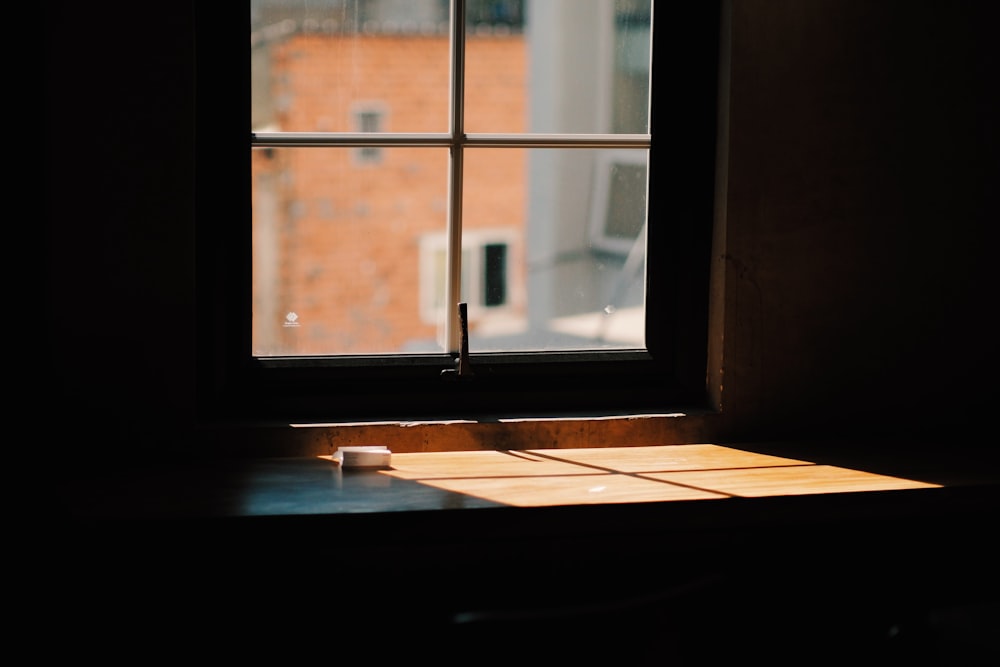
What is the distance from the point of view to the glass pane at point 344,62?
6.59 ft

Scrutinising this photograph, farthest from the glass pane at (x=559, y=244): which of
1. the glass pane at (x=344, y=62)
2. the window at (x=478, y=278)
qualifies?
the glass pane at (x=344, y=62)

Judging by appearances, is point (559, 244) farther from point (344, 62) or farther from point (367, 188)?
point (344, 62)

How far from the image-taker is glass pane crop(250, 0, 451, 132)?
6.59 ft

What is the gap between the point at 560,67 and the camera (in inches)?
83.4

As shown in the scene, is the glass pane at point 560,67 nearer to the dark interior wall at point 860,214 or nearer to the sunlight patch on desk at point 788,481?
the dark interior wall at point 860,214

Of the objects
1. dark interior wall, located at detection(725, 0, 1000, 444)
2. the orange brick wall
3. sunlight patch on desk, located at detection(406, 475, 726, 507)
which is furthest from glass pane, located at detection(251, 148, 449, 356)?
dark interior wall, located at detection(725, 0, 1000, 444)

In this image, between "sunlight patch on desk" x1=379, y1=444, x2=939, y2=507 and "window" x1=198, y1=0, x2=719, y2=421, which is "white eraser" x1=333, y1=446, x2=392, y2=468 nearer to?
"sunlight patch on desk" x1=379, y1=444, x2=939, y2=507

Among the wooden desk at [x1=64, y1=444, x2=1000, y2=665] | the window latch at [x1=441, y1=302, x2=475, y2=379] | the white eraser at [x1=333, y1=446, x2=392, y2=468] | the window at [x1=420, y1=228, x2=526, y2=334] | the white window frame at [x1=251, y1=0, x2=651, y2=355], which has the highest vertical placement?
the white window frame at [x1=251, y1=0, x2=651, y2=355]

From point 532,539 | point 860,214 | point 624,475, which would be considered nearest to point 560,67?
point 860,214

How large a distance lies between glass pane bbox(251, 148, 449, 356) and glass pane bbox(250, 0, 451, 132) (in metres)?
0.07

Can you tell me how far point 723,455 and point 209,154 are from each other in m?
1.11

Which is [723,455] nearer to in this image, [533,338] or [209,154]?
[533,338]

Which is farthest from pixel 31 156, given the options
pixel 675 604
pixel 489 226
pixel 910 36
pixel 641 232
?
pixel 910 36

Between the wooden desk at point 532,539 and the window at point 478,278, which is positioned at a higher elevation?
the window at point 478,278
